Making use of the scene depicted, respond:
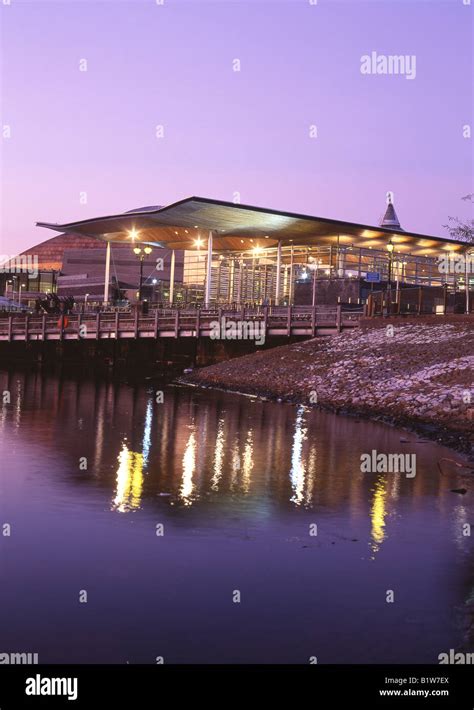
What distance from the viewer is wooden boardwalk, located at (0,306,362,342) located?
140 feet

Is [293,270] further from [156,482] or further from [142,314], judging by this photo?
[156,482]

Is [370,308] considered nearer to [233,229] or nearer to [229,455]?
[233,229]

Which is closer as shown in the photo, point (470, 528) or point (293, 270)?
point (470, 528)

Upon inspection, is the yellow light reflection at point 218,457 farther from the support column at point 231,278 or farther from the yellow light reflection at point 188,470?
the support column at point 231,278

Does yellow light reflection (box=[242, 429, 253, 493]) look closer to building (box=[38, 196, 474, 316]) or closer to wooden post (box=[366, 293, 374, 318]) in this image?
wooden post (box=[366, 293, 374, 318])

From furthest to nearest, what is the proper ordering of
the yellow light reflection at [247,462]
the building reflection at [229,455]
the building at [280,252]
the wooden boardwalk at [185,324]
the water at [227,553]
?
1. the building at [280,252]
2. the wooden boardwalk at [185,324]
3. the yellow light reflection at [247,462]
4. the building reflection at [229,455]
5. the water at [227,553]


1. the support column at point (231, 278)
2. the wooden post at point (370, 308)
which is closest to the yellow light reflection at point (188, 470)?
the wooden post at point (370, 308)

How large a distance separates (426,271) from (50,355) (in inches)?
1316

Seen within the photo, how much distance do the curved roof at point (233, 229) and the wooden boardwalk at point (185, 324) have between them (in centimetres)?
777

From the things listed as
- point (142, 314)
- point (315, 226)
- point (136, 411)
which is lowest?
point (136, 411)

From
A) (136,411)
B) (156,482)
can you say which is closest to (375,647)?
(156,482)

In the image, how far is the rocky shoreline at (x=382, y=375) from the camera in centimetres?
2336

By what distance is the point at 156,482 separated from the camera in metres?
14.5

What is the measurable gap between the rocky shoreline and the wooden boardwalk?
1792 millimetres
